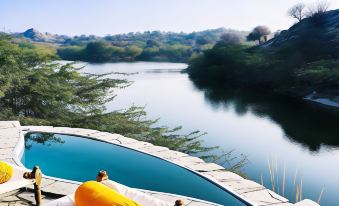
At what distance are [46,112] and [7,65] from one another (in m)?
1.86

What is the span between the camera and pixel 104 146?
577cm

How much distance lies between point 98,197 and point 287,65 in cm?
2906

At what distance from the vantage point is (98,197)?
228 cm

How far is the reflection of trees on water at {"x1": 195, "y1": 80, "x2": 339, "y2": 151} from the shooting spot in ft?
48.8

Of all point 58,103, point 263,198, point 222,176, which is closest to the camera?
point 263,198

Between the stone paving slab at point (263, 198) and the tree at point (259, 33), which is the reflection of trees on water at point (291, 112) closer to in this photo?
the stone paving slab at point (263, 198)

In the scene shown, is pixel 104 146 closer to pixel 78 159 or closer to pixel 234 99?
pixel 78 159

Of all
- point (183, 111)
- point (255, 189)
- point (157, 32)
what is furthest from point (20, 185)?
point (157, 32)

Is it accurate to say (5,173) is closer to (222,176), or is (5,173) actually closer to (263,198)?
(222,176)

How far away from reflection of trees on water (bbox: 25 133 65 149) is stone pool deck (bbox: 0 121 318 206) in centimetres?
19

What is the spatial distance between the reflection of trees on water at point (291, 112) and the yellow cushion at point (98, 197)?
12238 mm

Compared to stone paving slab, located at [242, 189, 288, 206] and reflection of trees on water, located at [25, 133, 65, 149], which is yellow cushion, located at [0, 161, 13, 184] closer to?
stone paving slab, located at [242, 189, 288, 206]

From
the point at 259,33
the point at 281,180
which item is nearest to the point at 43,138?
the point at 281,180

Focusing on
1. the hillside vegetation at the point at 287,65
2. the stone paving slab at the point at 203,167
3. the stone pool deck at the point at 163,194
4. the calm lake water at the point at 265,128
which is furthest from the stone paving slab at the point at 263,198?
the hillside vegetation at the point at 287,65
